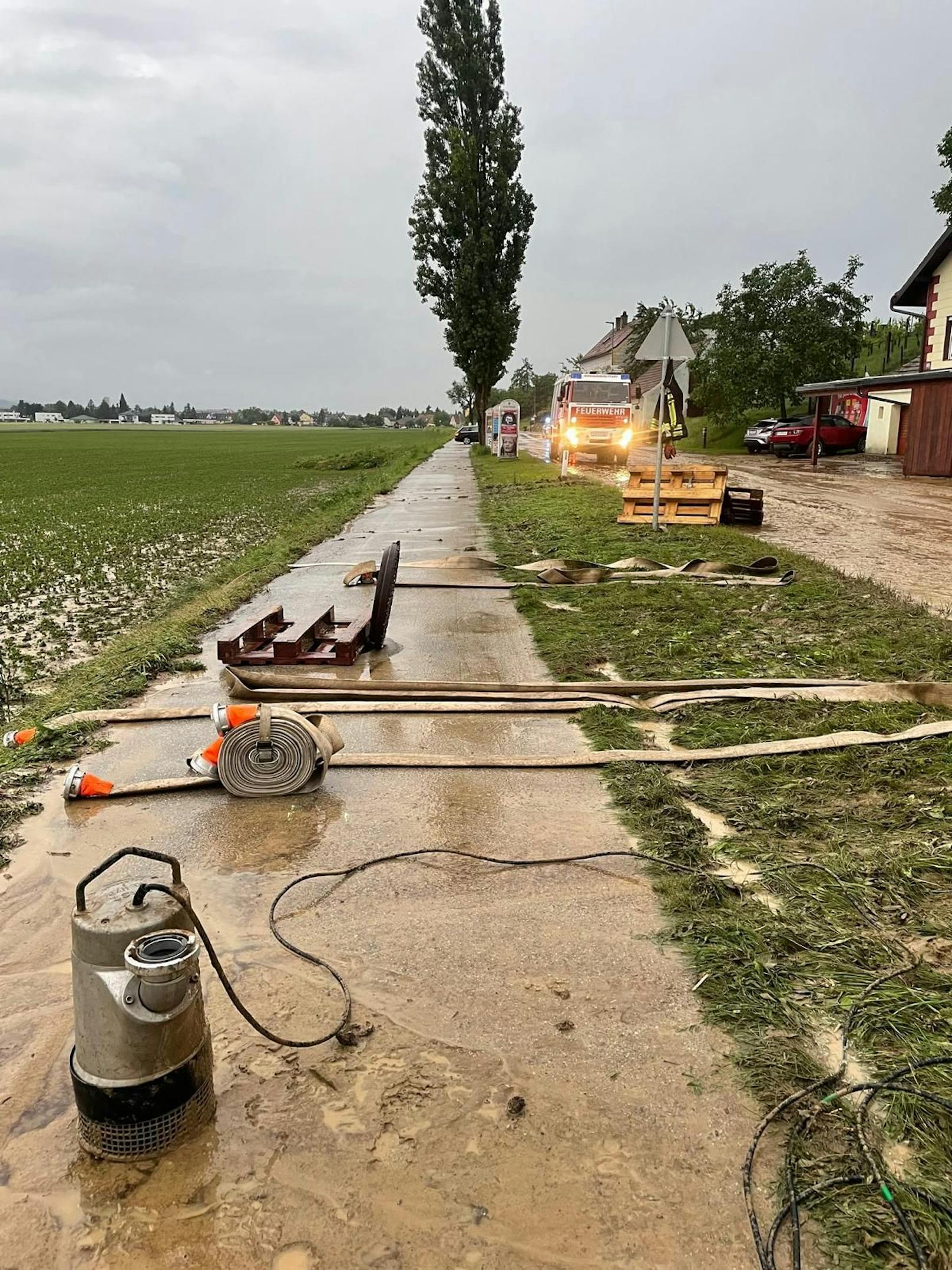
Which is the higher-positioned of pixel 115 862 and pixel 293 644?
pixel 115 862

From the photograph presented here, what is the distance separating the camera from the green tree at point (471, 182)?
42.8m

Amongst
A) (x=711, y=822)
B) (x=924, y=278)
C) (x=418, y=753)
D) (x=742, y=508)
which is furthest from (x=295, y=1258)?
(x=924, y=278)

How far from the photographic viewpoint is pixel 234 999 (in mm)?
2531

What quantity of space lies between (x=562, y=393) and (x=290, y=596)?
23.1m

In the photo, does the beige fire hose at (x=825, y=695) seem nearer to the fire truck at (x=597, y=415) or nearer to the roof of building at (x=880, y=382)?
the roof of building at (x=880, y=382)

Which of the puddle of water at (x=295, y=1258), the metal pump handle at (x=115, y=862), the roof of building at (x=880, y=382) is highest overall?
the roof of building at (x=880, y=382)

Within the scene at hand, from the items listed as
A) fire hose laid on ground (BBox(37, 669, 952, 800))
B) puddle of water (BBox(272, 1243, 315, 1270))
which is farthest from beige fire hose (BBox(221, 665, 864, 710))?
puddle of water (BBox(272, 1243, 315, 1270))

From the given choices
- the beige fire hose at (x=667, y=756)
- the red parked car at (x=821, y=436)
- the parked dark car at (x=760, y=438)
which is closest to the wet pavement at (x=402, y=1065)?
the beige fire hose at (x=667, y=756)

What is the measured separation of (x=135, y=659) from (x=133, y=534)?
1083cm

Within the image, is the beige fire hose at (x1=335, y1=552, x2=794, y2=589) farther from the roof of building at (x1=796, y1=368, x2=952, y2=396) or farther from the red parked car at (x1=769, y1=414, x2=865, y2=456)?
the red parked car at (x1=769, y1=414, x2=865, y2=456)

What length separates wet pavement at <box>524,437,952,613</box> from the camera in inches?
416

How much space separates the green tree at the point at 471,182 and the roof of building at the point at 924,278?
1961cm

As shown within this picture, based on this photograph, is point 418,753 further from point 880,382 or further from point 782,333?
point 782,333

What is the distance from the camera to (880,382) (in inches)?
1081
